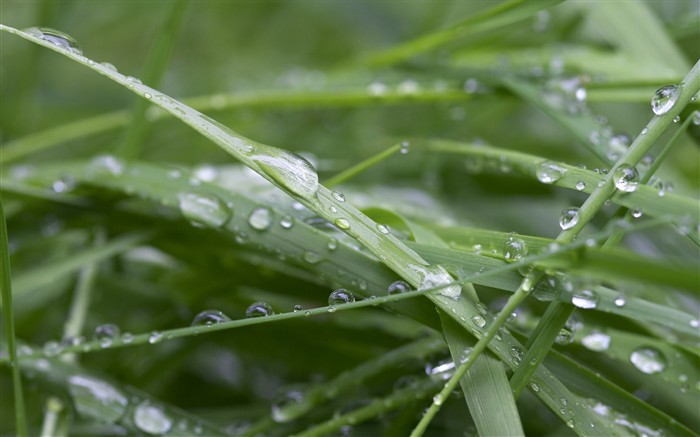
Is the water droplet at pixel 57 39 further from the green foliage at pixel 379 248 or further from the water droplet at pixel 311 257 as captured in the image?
the water droplet at pixel 311 257

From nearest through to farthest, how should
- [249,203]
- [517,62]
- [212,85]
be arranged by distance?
[249,203]
[517,62]
[212,85]

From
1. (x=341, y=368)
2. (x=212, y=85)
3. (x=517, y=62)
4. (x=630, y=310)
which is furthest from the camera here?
(x=212, y=85)

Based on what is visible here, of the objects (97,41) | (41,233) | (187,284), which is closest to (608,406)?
(187,284)

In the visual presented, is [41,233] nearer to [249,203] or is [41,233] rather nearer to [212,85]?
[249,203]

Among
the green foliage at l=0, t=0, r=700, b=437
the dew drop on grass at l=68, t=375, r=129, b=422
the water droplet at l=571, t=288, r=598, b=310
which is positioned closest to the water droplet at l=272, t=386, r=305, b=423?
the green foliage at l=0, t=0, r=700, b=437

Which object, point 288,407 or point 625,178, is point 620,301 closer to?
point 625,178

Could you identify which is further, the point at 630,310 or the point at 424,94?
the point at 424,94

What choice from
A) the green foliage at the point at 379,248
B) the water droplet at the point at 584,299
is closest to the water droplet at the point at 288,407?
the green foliage at the point at 379,248
